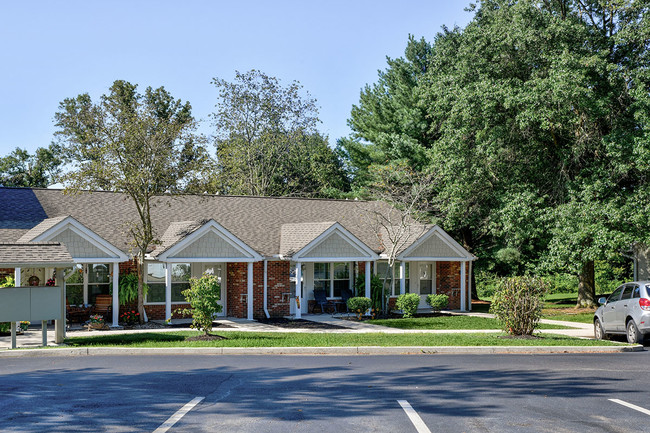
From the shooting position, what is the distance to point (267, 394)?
31.2 ft

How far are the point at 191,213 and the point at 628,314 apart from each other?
1867cm

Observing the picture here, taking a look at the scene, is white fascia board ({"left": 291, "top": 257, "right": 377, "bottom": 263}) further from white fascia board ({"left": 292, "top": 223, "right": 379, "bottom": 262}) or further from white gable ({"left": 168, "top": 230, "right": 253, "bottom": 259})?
white gable ({"left": 168, "top": 230, "right": 253, "bottom": 259})

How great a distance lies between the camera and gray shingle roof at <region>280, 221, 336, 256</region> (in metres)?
25.7

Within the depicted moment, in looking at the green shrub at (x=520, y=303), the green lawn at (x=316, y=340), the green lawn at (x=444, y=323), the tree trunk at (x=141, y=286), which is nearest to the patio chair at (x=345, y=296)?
the green lawn at (x=444, y=323)

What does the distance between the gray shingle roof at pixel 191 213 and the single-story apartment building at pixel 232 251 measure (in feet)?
0.16

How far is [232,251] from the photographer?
2430 cm

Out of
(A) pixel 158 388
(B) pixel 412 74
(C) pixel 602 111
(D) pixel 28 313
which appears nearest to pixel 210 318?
(D) pixel 28 313

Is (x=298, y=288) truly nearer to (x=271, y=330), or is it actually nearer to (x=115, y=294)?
(x=271, y=330)

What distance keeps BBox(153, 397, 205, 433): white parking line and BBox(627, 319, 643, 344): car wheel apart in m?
12.5

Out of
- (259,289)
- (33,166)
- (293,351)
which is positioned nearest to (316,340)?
(293,351)

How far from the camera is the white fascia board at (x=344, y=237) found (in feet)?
82.9

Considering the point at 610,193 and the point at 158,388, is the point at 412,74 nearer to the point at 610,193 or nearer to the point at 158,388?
the point at 610,193

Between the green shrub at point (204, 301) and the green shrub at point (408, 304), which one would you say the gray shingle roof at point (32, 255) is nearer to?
the green shrub at point (204, 301)

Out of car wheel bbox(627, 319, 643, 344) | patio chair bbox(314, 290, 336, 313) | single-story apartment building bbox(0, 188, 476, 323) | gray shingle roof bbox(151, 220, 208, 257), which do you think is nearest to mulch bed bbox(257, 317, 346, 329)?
single-story apartment building bbox(0, 188, 476, 323)
